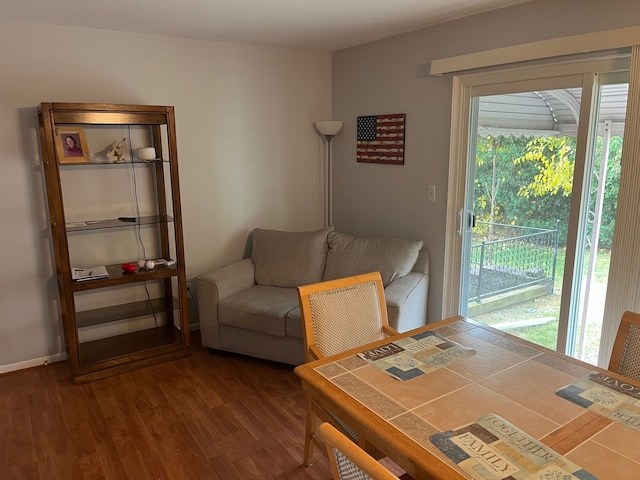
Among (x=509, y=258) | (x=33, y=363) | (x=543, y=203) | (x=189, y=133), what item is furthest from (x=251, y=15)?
(x=33, y=363)

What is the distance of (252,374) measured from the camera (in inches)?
131

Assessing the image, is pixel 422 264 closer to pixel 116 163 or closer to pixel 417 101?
pixel 417 101

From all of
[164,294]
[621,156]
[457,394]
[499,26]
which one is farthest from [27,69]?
[621,156]

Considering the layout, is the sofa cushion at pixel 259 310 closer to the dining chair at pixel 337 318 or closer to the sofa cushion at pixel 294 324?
the sofa cushion at pixel 294 324

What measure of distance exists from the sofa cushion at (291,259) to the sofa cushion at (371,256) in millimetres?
82

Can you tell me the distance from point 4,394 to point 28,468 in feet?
3.00

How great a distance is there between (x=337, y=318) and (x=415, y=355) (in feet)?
1.47

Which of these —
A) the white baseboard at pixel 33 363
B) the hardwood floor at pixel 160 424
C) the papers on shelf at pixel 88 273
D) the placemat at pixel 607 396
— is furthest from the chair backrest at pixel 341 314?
the white baseboard at pixel 33 363

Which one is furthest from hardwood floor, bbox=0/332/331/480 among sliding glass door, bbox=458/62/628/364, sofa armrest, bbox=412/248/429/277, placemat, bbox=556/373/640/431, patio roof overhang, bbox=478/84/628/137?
patio roof overhang, bbox=478/84/628/137

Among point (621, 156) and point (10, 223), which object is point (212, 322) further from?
point (621, 156)

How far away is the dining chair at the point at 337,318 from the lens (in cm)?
207

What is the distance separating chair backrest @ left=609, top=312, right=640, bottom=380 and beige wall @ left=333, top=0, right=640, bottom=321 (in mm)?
1538

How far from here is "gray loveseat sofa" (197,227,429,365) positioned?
3.26 meters

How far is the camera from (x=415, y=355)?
179 cm
